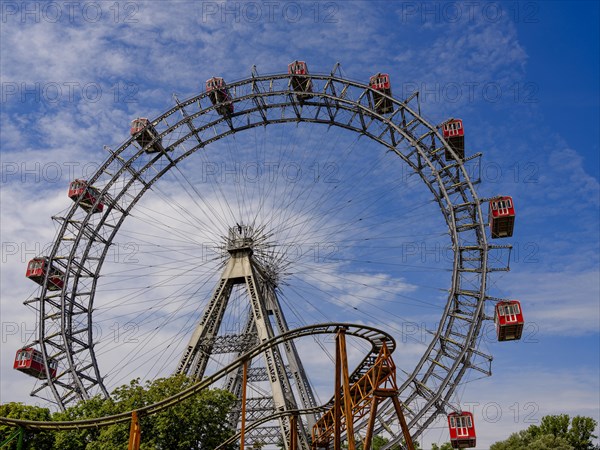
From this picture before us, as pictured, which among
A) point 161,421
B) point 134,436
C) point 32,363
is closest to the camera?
point 134,436

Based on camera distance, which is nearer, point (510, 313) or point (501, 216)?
point (510, 313)

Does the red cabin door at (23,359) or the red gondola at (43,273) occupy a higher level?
the red gondola at (43,273)

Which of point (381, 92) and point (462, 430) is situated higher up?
point (381, 92)

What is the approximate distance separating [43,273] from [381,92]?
103ft

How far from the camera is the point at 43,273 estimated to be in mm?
47812

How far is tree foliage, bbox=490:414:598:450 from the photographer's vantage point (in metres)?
60.1

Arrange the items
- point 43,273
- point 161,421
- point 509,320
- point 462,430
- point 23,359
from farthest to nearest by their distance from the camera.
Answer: point 43,273 < point 23,359 < point 509,320 < point 462,430 < point 161,421

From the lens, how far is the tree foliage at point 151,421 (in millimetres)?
33594

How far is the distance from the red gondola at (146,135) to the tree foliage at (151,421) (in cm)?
2001

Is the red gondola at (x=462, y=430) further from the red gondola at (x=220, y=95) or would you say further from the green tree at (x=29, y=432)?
the red gondola at (x=220, y=95)

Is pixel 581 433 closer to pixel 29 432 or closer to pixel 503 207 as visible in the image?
pixel 503 207

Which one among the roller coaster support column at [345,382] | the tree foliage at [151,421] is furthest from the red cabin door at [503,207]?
the tree foliage at [151,421]

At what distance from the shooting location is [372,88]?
4459cm

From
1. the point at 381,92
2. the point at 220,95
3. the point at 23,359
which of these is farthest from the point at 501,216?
the point at 23,359
